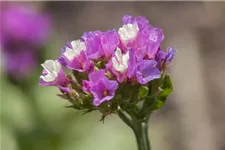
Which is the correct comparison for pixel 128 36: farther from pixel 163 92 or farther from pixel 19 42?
pixel 19 42

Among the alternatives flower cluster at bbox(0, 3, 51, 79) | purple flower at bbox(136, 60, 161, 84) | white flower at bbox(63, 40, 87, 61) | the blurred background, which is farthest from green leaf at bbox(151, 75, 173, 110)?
flower cluster at bbox(0, 3, 51, 79)

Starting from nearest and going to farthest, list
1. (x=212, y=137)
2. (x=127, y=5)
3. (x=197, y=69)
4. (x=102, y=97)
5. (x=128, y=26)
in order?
(x=102, y=97)
(x=128, y=26)
(x=212, y=137)
(x=197, y=69)
(x=127, y=5)

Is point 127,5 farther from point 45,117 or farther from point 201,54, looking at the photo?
point 45,117

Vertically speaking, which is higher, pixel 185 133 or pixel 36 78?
pixel 36 78

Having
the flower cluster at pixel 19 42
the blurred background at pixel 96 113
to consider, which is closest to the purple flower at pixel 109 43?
the blurred background at pixel 96 113

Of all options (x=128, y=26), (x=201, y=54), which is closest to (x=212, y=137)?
(x=201, y=54)

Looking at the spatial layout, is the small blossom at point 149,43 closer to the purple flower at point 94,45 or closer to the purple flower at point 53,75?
the purple flower at point 94,45

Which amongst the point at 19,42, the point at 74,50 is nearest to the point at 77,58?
the point at 74,50
